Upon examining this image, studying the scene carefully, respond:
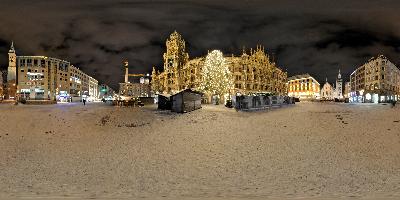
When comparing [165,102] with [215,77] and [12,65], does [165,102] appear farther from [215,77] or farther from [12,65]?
[12,65]

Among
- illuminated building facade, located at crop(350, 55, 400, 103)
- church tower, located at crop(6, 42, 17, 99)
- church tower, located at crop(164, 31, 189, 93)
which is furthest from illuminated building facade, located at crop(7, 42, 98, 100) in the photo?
illuminated building facade, located at crop(350, 55, 400, 103)

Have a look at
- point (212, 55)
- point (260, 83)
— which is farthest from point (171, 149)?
point (260, 83)

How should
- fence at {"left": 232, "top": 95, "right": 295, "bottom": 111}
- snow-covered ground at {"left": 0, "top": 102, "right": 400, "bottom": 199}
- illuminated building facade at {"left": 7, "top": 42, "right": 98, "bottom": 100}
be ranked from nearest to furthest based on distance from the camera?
snow-covered ground at {"left": 0, "top": 102, "right": 400, "bottom": 199} → fence at {"left": 232, "top": 95, "right": 295, "bottom": 111} → illuminated building facade at {"left": 7, "top": 42, "right": 98, "bottom": 100}

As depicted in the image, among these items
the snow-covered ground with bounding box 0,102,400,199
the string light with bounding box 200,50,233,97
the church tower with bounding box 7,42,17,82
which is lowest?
the snow-covered ground with bounding box 0,102,400,199

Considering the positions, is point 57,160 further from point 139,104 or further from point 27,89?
point 27,89

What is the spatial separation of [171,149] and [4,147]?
540 centimetres

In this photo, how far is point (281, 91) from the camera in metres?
150

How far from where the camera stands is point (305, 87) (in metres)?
189

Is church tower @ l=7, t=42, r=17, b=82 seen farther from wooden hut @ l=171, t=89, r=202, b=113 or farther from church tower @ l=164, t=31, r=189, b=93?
wooden hut @ l=171, t=89, r=202, b=113

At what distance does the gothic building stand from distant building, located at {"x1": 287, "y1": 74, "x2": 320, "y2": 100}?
180 ft

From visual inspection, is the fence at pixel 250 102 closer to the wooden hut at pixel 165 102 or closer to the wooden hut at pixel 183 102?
the wooden hut at pixel 183 102

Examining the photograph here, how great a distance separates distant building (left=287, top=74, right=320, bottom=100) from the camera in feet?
615

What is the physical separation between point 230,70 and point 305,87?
89134mm

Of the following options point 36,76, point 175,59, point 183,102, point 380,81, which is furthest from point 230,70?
point 36,76
